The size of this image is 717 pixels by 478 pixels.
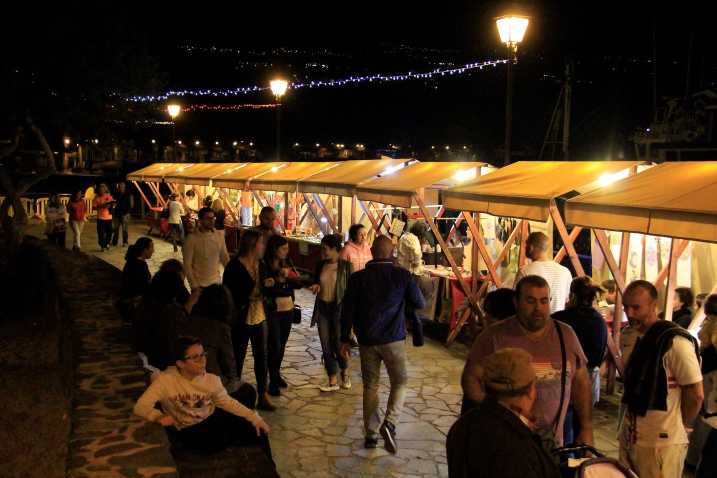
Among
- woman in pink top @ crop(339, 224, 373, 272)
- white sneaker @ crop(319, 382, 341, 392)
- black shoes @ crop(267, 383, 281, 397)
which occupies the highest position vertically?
woman in pink top @ crop(339, 224, 373, 272)

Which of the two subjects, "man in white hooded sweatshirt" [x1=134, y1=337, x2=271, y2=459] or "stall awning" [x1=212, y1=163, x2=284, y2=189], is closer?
"man in white hooded sweatshirt" [x1=134, y1=337, x2=271, y2=459]

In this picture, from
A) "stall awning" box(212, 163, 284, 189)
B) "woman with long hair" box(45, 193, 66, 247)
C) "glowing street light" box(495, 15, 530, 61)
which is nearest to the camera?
"glowing street light" box(495, 15, 530, 61)

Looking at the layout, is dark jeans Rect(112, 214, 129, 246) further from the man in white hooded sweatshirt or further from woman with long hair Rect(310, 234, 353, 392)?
the man in white hooded sweatshirt

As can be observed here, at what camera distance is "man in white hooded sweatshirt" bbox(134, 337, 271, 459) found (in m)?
4.75

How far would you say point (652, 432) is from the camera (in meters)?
4.05

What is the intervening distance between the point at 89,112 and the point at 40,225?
11.8 metres

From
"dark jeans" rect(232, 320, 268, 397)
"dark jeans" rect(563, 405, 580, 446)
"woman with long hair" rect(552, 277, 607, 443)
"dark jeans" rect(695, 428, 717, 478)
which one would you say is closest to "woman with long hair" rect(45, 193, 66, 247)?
"dark jeans" rect(232, 320, 268, 397)

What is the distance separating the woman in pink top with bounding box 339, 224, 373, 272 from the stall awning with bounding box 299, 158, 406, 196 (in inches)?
159

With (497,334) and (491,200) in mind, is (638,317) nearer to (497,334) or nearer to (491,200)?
(497,334)

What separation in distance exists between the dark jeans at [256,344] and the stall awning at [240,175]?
1072 centimetres

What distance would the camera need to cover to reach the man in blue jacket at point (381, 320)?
6020 mm

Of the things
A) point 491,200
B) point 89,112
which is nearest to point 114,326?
point 491,200

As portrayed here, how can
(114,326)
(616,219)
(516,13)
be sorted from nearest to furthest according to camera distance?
(616,219)
(114,326)
(516,13)

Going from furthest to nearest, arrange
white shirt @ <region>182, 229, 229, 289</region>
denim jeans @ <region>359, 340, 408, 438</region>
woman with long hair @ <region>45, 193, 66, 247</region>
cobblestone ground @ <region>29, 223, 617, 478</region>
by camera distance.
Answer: woman with long hair @ <region>45, 193, 66, 247</region> → white shirt @ <region>182, 229, 229, 289</region> → denim jeans @ <region>359, 340, 408, 438</region> → cobblestone ground @ <region>29, 223, 617, 478</region>
